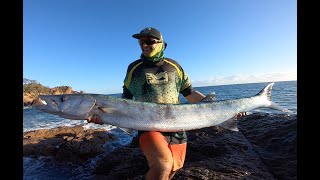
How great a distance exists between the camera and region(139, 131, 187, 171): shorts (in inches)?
169

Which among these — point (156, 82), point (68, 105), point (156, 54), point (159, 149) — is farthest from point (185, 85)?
point (68, 105)

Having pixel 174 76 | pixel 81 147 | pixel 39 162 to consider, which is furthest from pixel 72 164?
pixel 174 76

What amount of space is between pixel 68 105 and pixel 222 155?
4.40 meters

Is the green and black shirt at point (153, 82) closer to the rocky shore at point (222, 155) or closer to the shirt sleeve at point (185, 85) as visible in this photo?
the shirt sleeve at point (185, 85)

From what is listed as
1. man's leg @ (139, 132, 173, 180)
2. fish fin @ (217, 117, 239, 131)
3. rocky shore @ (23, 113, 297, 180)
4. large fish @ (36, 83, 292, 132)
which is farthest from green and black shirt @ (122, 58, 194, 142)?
rocky shore @ (23, 113, 297, 180)

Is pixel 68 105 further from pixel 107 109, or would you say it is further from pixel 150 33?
pixel 150 33

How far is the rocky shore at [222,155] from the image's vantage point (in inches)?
239

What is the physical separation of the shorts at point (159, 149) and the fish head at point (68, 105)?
3.40 feet

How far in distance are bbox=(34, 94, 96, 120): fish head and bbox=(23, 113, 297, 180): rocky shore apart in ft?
7.83

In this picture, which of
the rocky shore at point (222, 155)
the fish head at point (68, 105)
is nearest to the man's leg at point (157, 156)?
the fish head at point (68, 105)

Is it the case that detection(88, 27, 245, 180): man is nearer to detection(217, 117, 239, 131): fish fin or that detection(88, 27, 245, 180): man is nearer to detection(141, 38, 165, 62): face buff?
detection(141, 38, 165, 62): face buff

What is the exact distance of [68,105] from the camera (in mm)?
4465
